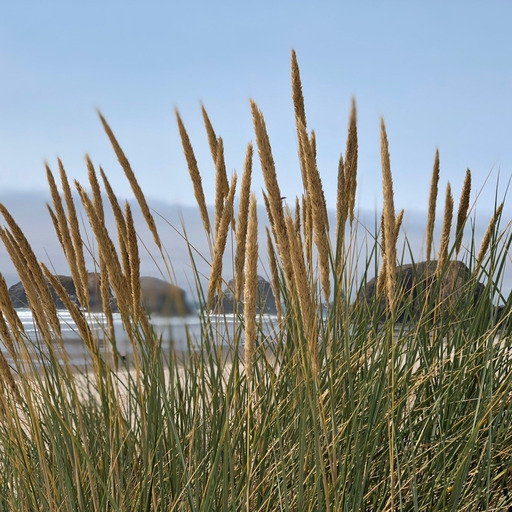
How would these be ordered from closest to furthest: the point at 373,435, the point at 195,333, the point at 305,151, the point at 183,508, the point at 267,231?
the point at 305,151
the point at 183,508
the point at 373,435
the point at 195,333
the point at 267,231

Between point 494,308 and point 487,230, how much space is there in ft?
0.95

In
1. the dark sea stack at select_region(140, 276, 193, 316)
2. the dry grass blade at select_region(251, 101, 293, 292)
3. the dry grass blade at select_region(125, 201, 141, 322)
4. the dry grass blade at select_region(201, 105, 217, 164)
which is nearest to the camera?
the dry grass blade at select_region(251, 101, 293, 292)

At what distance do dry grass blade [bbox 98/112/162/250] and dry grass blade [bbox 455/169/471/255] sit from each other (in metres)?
1.09

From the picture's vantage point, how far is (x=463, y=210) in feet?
7.93

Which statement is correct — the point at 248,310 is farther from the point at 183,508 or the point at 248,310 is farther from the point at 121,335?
the point at 121,335

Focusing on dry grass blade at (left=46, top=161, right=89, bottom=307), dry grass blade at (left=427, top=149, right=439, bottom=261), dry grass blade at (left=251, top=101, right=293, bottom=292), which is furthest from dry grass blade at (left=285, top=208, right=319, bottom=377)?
dry grass blade at (left=427, top=149, right=439, bottom=261)

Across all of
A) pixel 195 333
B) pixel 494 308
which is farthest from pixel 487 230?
pixel 195 333

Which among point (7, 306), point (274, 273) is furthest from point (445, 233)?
point (7, 306)

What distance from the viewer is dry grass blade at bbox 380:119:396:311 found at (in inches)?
58.2

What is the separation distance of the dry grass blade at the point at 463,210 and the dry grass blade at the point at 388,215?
37.5 inches

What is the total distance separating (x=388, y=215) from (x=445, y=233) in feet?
3.33

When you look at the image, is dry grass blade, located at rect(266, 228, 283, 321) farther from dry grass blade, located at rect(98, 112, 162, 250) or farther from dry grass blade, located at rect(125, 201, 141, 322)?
dry grass blade, located at rect(125, 201, 141, 322)

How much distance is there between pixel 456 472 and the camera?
170 cm

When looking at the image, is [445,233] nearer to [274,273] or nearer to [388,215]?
[274,273]
